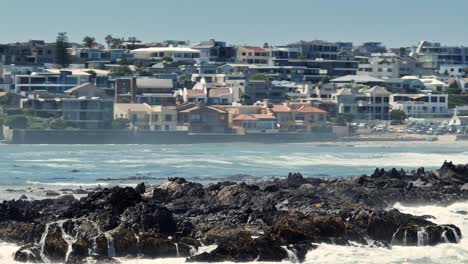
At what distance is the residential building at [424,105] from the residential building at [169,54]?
22.8 metres

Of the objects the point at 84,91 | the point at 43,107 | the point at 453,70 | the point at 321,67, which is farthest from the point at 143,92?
the point at 453,70

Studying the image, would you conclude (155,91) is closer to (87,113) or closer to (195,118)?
(195,118)

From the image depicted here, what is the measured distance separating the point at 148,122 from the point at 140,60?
30516 mm

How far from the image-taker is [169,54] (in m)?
128

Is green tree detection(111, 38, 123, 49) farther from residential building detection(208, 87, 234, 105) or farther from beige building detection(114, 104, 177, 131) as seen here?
beige building detection(114, 104, 177, 131)

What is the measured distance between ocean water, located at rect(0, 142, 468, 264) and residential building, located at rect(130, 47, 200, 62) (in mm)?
37670

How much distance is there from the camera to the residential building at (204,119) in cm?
9300

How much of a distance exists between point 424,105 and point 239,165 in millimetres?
45838

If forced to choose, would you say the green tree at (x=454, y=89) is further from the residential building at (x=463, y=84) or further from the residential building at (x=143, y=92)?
the residential building at (x=143, y=92)

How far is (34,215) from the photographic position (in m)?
34.1

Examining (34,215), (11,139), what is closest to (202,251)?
(34,215)

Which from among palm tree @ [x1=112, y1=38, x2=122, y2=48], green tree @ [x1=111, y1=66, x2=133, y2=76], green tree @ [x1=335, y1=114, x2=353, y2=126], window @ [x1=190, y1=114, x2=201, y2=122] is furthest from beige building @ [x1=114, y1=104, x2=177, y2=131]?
palm tree @ [x1=112, y1=38, x2=122, y2=48]

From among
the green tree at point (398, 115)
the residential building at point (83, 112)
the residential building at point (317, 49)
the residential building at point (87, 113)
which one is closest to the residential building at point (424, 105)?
the green tree at point (398, 115)

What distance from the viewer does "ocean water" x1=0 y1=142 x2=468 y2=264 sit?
32.3m
